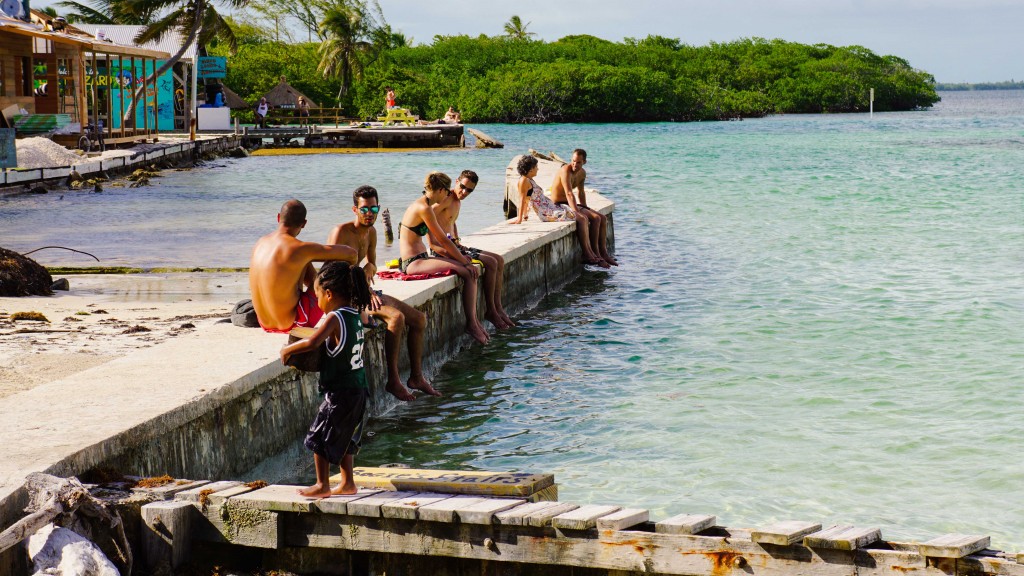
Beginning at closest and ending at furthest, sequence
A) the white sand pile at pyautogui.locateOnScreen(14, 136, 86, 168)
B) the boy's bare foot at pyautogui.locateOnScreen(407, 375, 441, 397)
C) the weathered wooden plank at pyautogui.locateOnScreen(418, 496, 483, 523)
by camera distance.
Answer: the weathered wooden plank at pyautogui.locateOnScreen(418, 496, 483, 523), the boy's bare foot at pyautogui.locateOnScreen(407, 375, 441, 397), the white sand pile at pyautogui.locateOnScreen(14, 136, 86, 168)

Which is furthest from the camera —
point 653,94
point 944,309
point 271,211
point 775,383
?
point 653,94

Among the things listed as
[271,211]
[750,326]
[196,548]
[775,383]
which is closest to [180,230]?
[271,211]

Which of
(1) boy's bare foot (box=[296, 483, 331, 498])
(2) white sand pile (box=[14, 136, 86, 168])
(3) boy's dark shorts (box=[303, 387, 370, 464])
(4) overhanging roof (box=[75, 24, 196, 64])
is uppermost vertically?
(4) overhanging roof (box=[75, 24, 196, 64])

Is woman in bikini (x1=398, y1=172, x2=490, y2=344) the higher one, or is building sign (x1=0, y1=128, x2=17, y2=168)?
building sign (x1=0, y1=128, x2=17, y2=168)

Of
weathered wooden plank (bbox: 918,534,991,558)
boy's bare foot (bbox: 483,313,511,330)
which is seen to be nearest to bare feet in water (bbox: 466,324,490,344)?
boy's bare foot (bbox: 483,313,511,330)

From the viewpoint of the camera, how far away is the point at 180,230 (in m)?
17.8

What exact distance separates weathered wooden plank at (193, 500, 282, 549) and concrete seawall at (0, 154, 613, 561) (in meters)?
0.64

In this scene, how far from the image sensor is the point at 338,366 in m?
4.89

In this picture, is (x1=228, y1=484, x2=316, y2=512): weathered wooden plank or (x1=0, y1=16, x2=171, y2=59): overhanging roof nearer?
(x1=228, y1=484, x2=316, y2=512): weathered wooden plank

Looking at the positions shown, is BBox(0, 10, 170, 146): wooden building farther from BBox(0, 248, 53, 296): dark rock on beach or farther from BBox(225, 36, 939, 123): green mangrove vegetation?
BBox(225, 36, 939, 123): green mangrove vegetation

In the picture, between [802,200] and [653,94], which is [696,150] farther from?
[653,94]

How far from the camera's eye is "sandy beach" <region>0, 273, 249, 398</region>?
741cm

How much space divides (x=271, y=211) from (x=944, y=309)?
12766mm

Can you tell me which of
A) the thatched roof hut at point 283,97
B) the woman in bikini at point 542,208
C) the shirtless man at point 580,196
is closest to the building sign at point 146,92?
the thatched roof hut at point 283,97
